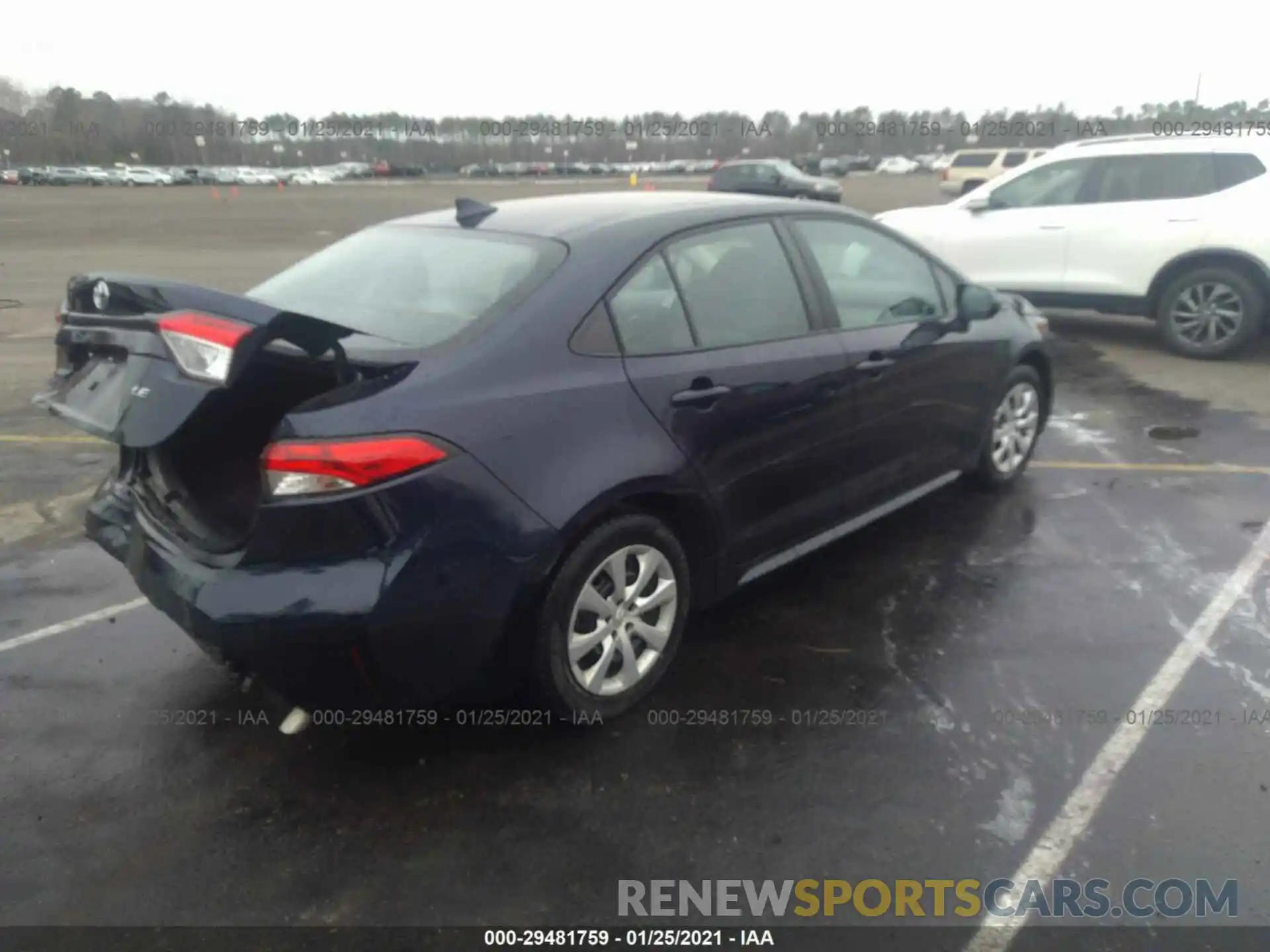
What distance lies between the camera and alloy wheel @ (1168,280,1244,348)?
8.38 metres

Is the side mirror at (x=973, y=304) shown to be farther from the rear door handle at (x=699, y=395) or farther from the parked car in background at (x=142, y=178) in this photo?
the parked car in background at (x=142, y=178)

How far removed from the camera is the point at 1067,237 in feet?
29.6

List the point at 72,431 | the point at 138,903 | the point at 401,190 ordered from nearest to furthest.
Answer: the point at 138,903
the point at 72,431
the point at 401,190

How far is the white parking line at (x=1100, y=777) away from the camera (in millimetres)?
2488

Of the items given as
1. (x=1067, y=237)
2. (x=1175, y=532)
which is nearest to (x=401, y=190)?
(x=1067, y=237)

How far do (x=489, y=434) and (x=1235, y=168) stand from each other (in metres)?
8.33

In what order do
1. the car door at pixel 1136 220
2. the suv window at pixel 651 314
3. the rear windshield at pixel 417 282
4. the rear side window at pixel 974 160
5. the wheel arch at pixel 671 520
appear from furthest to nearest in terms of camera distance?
1. the rear side window at pixel 974 160
2. the car door at pixel 1136 220
3. the suv window at pixel 651 314
4. the rear windshield at pixel 417 282
5. the wheel arch at pixel 671 520

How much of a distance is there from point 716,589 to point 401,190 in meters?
51.2

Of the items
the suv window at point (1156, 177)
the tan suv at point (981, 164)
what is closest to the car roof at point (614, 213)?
the suv window at point (1156, 177)

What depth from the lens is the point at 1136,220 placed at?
28.5 feet

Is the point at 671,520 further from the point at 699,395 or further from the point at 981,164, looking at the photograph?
the point at 981,164

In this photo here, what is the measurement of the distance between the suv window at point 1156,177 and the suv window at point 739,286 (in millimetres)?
6441

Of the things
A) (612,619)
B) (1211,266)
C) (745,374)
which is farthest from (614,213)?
(1211,266)

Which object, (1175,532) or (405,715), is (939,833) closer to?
(405,715)
